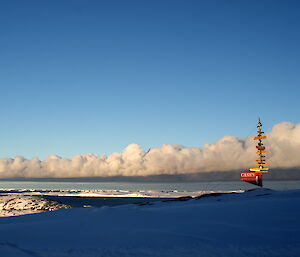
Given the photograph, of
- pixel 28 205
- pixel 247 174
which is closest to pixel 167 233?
pixel 28 205

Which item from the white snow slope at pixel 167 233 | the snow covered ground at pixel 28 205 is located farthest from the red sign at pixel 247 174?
the white snow slope at pixel 167 233

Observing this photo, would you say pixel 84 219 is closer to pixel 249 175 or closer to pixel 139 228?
pixel 139 228

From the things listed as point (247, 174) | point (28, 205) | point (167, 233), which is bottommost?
point (28, 205)

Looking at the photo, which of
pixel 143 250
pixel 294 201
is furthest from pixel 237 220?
pixel 143 250

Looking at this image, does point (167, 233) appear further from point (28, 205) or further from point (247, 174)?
point (247, 174)

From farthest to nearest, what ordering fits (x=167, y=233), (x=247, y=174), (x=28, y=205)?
(x=247, y=174) < (x=28, y=205) < (x=167, y=233)

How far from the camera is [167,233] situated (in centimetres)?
789

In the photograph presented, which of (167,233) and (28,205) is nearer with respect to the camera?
(167,233)

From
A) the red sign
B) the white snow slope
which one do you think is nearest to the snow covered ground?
the red sign

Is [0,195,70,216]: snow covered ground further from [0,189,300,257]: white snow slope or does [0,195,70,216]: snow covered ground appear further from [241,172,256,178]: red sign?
[0,189,300,257]: white snow slope

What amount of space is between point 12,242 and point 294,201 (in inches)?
334

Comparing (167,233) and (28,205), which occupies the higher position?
(167,233)

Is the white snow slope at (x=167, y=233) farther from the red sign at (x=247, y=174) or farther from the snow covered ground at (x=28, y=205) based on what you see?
the red sign at (x=247, y=174)

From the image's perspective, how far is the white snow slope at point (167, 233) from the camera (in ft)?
22.2
